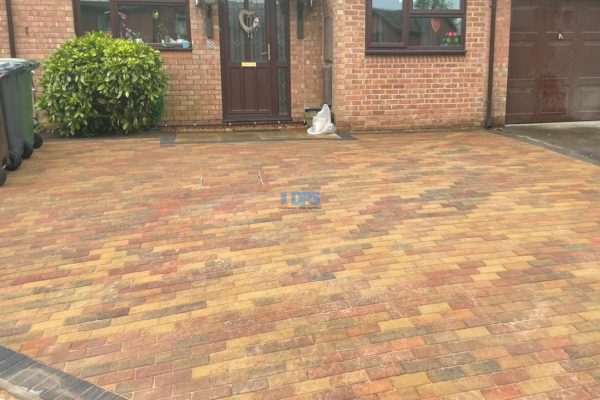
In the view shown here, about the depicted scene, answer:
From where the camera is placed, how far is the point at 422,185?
19.2 feet

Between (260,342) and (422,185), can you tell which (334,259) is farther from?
(422,185)

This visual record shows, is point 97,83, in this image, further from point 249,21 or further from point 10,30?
point 249,21

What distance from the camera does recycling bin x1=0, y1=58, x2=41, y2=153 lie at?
23.4ft

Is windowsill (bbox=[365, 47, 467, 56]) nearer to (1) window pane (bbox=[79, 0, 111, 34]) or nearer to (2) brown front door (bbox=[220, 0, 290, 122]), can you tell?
(2) brown front door (bbox=[220, 0, 290, 122])

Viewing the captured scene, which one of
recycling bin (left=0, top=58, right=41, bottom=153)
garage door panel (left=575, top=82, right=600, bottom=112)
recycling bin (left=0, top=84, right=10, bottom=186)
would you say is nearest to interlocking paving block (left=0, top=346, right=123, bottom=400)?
recycling bin (left=0, top=84, right=10, bottom=186)

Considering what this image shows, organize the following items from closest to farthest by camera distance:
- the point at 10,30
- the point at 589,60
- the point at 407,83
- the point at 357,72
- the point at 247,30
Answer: the point at 10,30 < the point at 357,72 < the point at 407,83 < the point at 247,30 < the point at 589,60

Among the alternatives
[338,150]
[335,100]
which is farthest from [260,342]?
[335,100]

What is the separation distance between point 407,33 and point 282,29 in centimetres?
221

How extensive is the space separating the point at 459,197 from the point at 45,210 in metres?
3.85

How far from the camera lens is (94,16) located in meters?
9.44

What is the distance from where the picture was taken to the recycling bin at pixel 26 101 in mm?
7125

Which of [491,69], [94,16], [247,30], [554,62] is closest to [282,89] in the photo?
[247,30]

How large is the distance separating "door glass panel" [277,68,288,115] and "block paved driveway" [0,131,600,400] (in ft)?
13.5

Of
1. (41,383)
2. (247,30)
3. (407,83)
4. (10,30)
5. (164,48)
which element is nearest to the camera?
(41,383)
